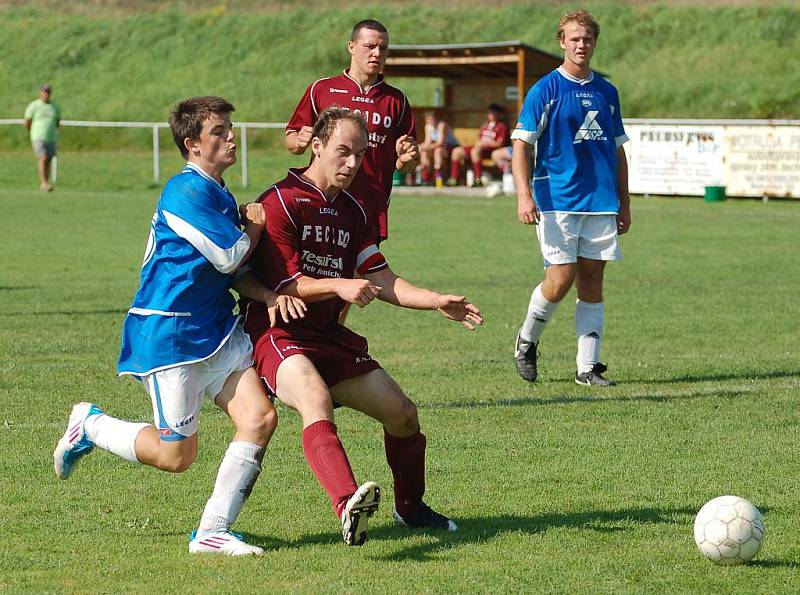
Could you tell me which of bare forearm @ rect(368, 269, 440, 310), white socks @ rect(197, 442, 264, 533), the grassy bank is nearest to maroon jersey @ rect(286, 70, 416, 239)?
bare forearm @ rect(368, 269, 440, 310)

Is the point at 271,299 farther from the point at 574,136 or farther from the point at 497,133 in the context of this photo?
the point at 497,133

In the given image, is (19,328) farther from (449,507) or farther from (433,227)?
(433,227)

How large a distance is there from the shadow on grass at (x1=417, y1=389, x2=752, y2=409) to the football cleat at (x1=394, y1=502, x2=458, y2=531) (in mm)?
2422

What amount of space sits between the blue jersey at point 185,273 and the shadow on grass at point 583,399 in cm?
298

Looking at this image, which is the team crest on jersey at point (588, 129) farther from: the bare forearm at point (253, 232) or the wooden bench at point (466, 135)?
the wooden bench at point (466, 135)

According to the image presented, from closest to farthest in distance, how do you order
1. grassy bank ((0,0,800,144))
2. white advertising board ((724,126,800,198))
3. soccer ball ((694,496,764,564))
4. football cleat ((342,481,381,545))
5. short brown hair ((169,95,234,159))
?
football cleat ((342,481,381,545)) → soccer ball ((694,496,764,564)) → short brown hair ((169,95,234,159)) → white advertising board ((724,126,800,198)) → grassy bank ((0,0,800,144))

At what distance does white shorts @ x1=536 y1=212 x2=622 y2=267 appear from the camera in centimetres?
859

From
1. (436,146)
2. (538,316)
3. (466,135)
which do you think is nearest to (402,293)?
(538,316)

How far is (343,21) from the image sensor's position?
51875 millimetres

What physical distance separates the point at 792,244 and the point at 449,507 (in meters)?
12.9

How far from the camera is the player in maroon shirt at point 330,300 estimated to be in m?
4.98

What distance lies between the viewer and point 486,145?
2852 centimetres

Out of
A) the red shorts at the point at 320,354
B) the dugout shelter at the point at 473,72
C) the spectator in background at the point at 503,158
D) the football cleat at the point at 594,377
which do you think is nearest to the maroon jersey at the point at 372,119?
the football cleat at the point at 594,377

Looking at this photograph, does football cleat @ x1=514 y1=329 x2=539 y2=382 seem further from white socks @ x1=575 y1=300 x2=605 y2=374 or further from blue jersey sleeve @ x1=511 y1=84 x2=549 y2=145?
blue jersey sleeve @ x1=511 y1=84 x2=549 y2=145
